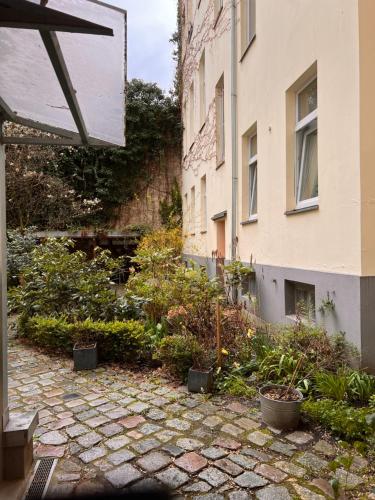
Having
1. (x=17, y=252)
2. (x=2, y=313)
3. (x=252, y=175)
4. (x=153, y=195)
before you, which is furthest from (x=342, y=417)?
(x=153, y=195)

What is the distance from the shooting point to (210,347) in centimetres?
468

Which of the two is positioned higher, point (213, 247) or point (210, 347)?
point (213, 247)

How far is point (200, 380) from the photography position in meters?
4.18

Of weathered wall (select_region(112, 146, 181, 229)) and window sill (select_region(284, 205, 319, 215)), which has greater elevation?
weathered wall (select_region(112, 146, 181, 229))

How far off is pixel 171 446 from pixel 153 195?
15418mm

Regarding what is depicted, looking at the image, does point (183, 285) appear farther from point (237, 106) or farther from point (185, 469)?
point (237, 106)

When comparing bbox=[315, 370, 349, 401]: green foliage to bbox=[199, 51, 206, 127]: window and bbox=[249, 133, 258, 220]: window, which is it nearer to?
bbox=[249, 133, 258, 220]: window

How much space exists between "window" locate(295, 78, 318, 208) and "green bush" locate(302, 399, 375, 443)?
7.65 feet

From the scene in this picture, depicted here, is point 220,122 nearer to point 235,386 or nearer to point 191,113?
point 191,113

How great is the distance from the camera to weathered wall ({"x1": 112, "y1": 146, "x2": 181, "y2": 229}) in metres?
17.5

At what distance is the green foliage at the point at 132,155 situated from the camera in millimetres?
16812

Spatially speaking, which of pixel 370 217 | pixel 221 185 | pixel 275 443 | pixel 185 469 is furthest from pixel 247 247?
pixel 185 469

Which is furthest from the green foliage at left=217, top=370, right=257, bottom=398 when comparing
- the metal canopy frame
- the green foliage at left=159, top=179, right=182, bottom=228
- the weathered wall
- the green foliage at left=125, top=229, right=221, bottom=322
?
the weathered wall

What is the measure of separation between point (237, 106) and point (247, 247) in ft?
9.58
